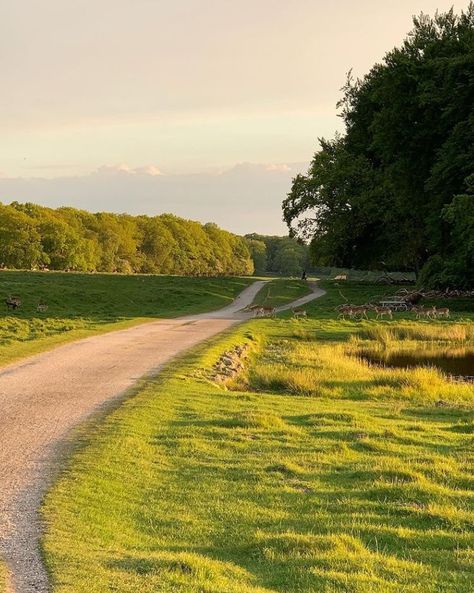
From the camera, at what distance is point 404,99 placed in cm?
4638

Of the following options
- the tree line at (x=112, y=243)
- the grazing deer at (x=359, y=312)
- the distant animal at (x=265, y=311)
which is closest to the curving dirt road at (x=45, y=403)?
the distant animal at (x=265, y=311)

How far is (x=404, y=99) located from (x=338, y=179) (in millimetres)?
13803

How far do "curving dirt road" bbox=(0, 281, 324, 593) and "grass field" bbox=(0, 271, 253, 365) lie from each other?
194 cm

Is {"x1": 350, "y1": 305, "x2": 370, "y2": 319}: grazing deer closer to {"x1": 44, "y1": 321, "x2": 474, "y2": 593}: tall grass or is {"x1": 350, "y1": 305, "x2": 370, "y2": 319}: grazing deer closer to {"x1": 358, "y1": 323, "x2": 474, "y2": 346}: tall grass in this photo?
{"x1": 358, "y1": 323, "x2": 474, "y2": 346}: tall grass

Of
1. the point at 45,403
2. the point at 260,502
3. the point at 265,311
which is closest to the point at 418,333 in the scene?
the point at 265,311

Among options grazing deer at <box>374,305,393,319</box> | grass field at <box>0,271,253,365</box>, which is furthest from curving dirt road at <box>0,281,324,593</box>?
grazing deer at <box>374,305,393,319</box>

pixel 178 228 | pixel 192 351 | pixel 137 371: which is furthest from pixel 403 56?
pixel 178 228

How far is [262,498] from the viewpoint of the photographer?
8664 millimetres

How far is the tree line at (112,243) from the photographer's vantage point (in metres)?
97.3

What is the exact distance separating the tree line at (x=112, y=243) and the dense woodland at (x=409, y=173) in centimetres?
4741

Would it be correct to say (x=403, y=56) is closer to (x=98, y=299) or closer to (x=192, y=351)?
(x=98, y=299)

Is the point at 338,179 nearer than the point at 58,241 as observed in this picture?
Yes

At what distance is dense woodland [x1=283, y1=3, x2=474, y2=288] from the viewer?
41719 millimetres

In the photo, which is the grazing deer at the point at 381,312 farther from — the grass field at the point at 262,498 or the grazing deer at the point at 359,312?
the grass field at the point at 262,498
